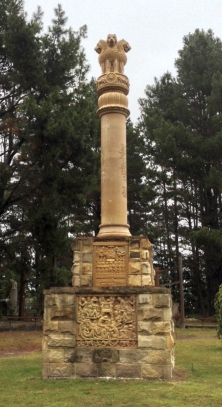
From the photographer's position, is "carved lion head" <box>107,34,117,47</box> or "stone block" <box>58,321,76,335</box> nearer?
"stone block" <box>58,321,76,335</box>

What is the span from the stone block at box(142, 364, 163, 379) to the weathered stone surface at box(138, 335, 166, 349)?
1.03ft

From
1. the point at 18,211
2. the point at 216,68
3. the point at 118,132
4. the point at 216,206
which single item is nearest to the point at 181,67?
the point at 216,68

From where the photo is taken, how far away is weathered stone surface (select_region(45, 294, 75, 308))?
7902mm

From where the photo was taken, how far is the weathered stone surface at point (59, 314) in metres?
7.87

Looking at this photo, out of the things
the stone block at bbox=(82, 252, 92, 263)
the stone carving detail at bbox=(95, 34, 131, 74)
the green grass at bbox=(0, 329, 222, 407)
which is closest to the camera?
the green grass at bbox=(0, 329, 222, 407)

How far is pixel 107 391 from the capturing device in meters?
6.59

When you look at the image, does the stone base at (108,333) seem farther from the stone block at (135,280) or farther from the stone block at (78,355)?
the stone block at (135,280)

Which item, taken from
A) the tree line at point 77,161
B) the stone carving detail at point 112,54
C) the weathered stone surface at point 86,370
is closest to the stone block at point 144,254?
the weathered stone surface at point 86,370

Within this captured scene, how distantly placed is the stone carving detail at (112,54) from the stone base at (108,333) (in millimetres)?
4564

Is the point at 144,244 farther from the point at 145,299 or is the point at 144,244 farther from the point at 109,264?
the point at 145,299

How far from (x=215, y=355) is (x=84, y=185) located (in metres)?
7.78

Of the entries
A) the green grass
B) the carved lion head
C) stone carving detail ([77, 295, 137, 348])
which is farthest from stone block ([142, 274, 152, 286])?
the carved lion head

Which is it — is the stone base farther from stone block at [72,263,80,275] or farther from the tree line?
the tree line

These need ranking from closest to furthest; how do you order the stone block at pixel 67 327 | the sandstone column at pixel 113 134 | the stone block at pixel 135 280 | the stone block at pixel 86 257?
the stone block at pixel 67 327 → the stone block at pixel 135 280 → the stone block at pixel 86 257 → the sandstone column at pixel 113 134
